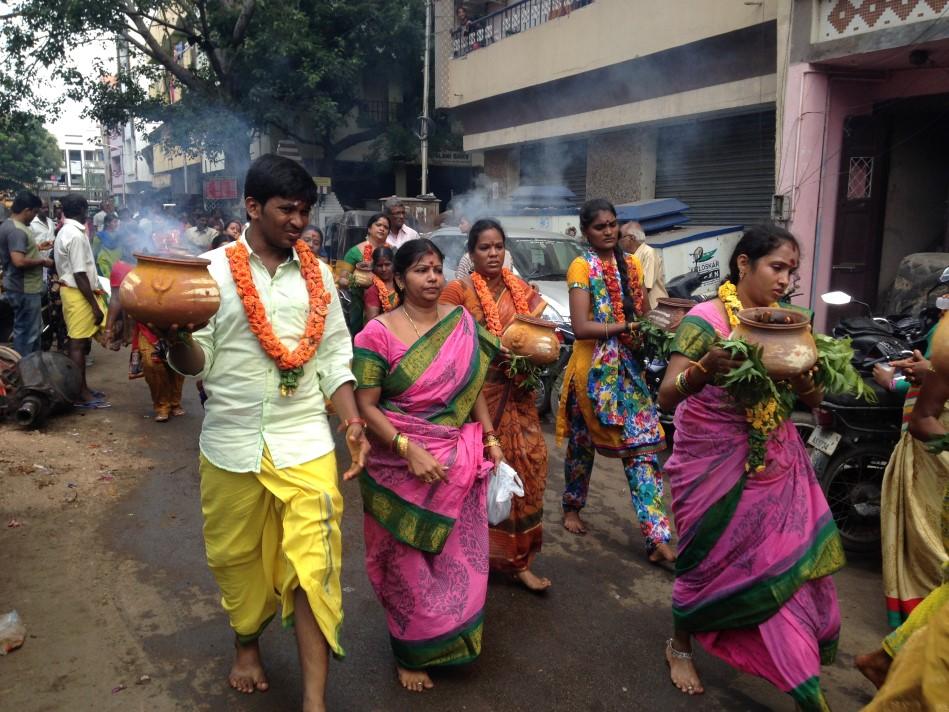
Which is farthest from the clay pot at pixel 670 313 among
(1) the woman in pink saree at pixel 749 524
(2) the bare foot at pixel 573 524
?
(2) the bare foot at pixel 573 524

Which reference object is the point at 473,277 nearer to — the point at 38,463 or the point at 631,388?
the point at 631,388

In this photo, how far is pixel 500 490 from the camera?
11.1 ft

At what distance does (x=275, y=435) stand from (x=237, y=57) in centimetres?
2026

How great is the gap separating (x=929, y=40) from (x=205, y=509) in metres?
8.29

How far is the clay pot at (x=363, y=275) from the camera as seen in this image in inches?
271

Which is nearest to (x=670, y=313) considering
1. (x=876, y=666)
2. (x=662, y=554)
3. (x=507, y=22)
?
(x=662, y=554)

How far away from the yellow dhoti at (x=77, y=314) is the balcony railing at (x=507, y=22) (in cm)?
1060

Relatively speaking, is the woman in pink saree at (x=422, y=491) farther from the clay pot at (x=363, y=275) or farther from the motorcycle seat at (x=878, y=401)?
the clay pot at (x=363, y=275)

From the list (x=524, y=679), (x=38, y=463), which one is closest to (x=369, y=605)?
(x=524, y=679)

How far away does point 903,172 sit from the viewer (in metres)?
10.2

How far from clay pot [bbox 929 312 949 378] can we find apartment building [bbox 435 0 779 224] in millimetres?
9113

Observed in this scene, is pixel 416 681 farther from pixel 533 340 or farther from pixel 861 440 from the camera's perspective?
pixel 861 440

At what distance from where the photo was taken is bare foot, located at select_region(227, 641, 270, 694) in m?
3.19

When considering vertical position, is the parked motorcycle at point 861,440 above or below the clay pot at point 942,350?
below
